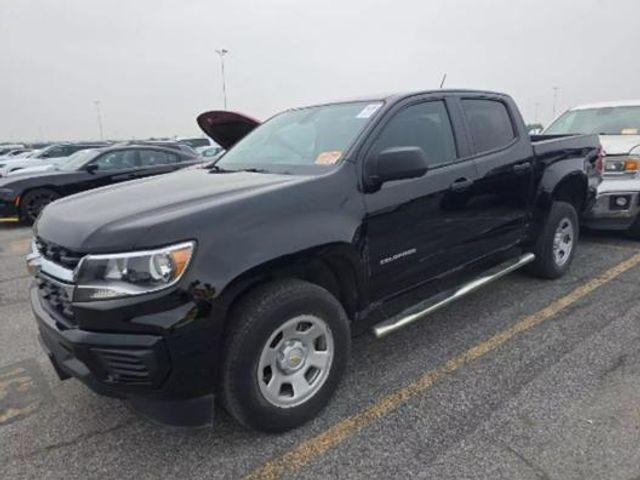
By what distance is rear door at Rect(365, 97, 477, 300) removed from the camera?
9.59 feet

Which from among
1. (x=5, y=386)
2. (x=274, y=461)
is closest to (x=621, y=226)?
(x=274, y=461)

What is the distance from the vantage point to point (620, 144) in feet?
19.8

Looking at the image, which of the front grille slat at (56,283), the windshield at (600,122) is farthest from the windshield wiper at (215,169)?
the windshield at (600,122)

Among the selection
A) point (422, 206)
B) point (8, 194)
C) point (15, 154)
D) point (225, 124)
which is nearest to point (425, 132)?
point (422, 206)

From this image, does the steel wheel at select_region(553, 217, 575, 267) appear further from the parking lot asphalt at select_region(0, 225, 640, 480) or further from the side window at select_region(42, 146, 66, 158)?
the side window at select_region(42, 146, 66, 158)

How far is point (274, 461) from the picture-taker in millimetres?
2404

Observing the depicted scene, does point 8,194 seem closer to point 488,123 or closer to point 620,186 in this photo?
point 488,123

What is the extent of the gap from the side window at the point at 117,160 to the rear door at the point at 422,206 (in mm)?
→ 7563

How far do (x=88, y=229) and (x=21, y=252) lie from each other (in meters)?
5.86

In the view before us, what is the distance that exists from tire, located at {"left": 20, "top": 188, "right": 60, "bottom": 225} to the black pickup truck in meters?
7.00

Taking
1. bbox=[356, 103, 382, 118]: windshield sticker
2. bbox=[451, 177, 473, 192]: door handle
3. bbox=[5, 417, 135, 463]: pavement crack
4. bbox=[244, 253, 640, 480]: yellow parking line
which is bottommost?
bbox=[244, 253, 640, 480]: yellow parking line

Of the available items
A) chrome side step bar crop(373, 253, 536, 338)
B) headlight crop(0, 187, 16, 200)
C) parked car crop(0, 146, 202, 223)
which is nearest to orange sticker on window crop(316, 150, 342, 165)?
chrome side step bar crop(373, 253, 536, 338)

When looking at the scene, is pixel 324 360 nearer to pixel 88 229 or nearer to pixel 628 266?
pixel 88 229

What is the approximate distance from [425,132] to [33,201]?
845cm
